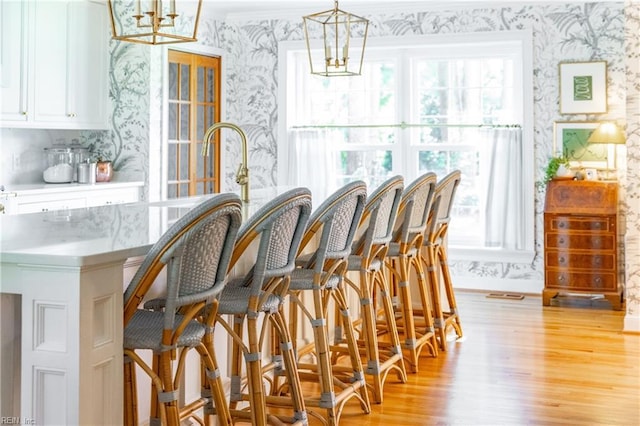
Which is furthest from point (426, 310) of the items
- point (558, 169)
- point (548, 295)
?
point (558, 169)

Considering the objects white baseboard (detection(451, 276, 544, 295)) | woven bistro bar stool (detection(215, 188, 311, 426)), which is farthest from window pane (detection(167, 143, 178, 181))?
woven bistro bar stool (detection(215, 188, 311, 426))

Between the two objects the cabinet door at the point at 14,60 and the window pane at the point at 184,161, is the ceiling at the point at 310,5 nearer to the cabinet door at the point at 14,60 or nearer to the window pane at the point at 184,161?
the window pane at the point at 184,161

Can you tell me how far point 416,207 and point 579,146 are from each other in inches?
115

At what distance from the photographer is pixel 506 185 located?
6914 millimetres

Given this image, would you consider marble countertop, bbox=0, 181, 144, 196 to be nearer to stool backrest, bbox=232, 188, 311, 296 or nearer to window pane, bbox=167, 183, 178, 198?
window pane, bbox=167, 183, 178, 198

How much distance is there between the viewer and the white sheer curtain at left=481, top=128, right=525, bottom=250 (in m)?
6.88

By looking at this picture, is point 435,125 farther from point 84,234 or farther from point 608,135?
point 84,234

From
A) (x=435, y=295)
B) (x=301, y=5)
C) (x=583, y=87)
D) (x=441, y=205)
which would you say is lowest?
(x=435, y=295)

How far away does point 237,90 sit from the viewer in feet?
25.5

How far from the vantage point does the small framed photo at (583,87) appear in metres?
6.54

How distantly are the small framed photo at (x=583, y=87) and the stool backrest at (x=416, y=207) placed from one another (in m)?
2.77

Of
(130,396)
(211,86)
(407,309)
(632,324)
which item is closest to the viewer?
(130,396)

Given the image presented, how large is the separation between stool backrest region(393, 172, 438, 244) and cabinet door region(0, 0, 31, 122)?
302cm

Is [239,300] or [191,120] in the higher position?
[191,120]
